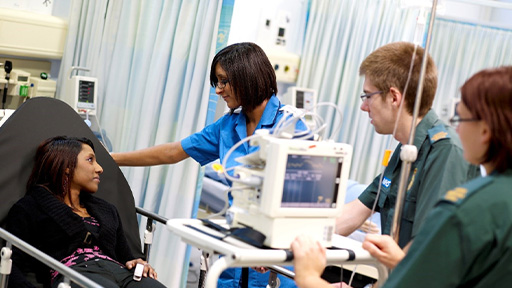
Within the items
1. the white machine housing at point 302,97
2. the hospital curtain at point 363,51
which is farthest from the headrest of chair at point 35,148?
the hospital curtain at point 363,51

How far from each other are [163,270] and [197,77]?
114 centimetres

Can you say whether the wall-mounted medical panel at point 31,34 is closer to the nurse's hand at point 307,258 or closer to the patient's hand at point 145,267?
the patient's hand at point 145,267

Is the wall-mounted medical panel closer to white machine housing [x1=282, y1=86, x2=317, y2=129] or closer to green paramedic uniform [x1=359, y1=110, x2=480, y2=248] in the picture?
white machine housing [x1=282, y1=86, x2=317, y2=129]

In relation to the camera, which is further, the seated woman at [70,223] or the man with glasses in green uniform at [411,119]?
the seated woman at [70,223]

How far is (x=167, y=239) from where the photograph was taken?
12.2ft

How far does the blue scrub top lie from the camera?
2635mm

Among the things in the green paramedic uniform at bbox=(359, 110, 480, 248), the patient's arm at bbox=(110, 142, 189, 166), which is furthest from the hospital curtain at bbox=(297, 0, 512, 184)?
the green paramedic uniform at bbox=(359, 110, 480, 248)

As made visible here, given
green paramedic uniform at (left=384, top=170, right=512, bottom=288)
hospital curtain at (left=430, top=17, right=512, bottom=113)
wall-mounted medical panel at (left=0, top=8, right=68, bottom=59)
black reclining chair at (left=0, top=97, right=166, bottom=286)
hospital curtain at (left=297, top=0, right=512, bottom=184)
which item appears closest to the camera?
green paramedic uniform at (left=384, top=170, right=512, bottom=288)

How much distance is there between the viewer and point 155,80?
371 centimetres

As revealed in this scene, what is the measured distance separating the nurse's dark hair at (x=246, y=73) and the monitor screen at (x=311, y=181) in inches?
33.5

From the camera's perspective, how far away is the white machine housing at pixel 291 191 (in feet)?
5.65

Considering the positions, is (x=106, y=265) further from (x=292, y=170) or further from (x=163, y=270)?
(x=292, y=170)

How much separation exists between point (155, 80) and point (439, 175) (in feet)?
7.44

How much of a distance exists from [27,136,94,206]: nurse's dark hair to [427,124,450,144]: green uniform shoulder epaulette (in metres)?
1.63
